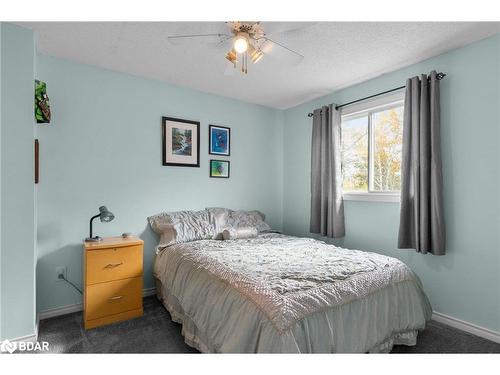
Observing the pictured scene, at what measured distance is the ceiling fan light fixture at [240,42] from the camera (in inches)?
67.7

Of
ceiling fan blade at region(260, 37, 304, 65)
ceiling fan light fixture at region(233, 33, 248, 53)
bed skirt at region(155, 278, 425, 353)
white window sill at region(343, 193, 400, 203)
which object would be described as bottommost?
bed skirt at region(155, 278, 425, 353)

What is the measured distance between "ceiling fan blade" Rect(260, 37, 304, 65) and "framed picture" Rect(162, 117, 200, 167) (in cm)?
155

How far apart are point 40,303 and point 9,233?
35.0 inches

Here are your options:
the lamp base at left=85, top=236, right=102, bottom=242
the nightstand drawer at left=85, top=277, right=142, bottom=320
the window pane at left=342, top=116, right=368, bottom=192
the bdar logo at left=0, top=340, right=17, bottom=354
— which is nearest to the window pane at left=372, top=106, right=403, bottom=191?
the window pane at left=342, top=116, right=368, bottom=192

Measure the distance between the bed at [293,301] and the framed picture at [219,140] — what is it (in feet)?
4.83

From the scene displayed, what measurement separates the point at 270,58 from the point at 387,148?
5.31 ft

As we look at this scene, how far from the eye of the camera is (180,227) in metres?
2.86

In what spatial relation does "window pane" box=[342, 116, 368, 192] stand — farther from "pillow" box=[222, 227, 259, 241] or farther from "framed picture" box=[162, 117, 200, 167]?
"framed picture" box=[162, 117, 200, 167]

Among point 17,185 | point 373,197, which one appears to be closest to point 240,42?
point 17,185

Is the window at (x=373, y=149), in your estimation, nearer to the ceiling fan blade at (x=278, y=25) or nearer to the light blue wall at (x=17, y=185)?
the ceiling fan blade at (x=278, y=25)

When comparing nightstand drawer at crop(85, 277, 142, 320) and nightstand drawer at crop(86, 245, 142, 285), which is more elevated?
nightstand drawer at crop(86, 245, 142, 285)

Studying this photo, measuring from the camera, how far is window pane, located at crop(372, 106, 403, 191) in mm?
2826

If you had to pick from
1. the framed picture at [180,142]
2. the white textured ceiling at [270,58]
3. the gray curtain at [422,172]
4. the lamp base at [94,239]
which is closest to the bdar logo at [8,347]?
the lamp base at [94,239]

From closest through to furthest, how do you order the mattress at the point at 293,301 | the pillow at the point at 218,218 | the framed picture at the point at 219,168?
1. the mattress at the point at 293,301
2. the pillow at the point at 218,218
3. the framed picture at the point at 219,168
